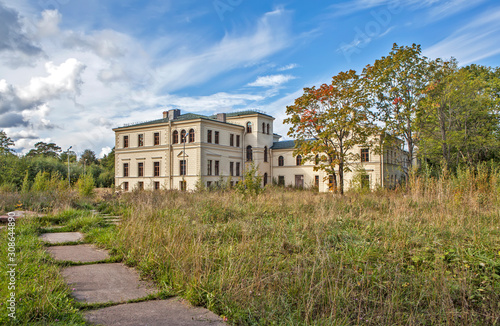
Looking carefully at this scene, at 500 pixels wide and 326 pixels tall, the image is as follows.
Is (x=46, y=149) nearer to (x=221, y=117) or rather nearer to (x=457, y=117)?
(x=221, y=117)

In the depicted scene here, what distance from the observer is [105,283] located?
3896mm

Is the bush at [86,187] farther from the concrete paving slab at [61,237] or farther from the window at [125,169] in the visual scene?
the window at [125,169]

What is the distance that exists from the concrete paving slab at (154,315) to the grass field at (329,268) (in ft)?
0.52

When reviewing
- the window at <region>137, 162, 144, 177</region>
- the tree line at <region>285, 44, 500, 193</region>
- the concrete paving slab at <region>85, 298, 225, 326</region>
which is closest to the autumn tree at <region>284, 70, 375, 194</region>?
the tree line at <region>285, 44, 500, 193</region>

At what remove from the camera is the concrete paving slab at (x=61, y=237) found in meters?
6.37

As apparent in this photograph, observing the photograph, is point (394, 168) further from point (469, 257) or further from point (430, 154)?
point (469, 257)

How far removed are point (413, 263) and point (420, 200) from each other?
501 cm

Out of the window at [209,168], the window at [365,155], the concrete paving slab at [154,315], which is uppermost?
the window at [365,155]

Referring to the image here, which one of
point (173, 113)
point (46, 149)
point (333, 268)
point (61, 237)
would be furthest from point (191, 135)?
point (46, 149)

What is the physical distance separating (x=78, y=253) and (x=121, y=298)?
2519mm

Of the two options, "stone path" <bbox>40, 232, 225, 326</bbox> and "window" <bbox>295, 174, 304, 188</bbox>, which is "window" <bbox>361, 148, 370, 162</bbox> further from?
"stone path" <bbox>40, 232, 225, 326</bbox>

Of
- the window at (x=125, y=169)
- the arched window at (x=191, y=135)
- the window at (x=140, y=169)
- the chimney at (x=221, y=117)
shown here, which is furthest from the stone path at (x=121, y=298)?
the window at (x=125, y=169)

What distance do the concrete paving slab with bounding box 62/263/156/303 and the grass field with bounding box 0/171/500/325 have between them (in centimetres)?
19

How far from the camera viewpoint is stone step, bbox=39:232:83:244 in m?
6.37
